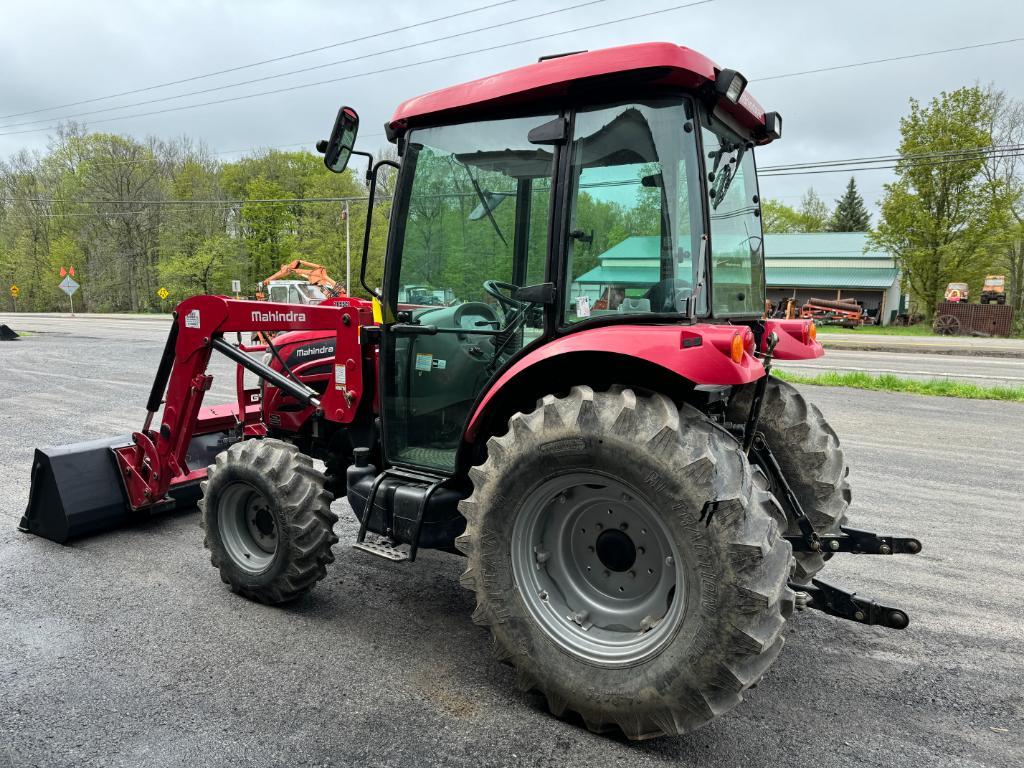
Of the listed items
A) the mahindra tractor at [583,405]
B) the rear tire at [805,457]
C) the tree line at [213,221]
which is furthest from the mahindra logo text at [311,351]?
the tree line at [213,221]

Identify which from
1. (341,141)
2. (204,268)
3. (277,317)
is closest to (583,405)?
(341,141)

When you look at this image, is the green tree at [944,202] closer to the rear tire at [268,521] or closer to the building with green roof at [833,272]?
the building with green roof at [833,272]

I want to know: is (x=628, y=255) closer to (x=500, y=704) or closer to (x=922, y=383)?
(x=500, y=704)

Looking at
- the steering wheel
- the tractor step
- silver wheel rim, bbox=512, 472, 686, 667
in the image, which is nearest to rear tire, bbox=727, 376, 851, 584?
silver wheel rim, bbox=512, 472, 686, 667

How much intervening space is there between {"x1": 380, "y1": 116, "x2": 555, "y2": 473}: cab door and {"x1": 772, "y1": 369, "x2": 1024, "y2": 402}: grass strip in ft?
30.3

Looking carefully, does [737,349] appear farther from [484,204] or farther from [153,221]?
[153,221]

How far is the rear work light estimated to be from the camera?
2701 mm

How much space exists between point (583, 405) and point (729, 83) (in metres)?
1.39

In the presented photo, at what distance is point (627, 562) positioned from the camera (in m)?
2.79

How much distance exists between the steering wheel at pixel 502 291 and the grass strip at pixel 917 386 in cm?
926

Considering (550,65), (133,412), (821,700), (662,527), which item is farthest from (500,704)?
(133,412)

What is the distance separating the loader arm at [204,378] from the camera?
3.94m

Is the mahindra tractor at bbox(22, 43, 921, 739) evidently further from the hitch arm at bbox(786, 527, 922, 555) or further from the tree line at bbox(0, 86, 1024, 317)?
the tree line at bbox(0, 86, 1024, 317)

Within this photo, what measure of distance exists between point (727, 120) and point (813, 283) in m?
41.9
